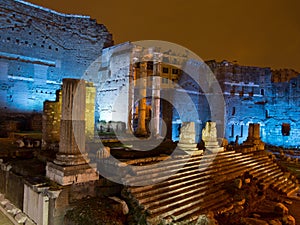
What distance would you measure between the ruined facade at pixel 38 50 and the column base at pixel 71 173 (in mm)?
16535

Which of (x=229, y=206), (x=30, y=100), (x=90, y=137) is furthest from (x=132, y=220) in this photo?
(x=30, y=100)

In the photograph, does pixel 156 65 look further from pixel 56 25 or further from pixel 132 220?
pixel 132 220

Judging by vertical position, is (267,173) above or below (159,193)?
below

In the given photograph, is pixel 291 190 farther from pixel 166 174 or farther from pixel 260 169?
pixel 166 174

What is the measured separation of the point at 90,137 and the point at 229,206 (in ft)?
24.7

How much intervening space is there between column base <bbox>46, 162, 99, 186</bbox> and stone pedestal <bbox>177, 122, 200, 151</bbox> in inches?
211

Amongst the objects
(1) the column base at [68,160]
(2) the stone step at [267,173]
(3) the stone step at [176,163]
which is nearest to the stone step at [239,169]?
(2) the stone step at [267,173]

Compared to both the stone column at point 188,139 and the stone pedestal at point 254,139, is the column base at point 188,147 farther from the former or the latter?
the stone pedestal at point 254,139

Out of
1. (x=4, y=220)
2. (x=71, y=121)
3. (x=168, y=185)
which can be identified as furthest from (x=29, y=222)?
(x=168, y=185)

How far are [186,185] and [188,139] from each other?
3.37 m

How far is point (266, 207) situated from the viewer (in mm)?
10000

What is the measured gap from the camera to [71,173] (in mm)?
→ 6824

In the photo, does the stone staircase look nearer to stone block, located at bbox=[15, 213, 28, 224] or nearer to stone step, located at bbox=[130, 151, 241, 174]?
stone step, located at bbox=[130, 151, 241, 174]

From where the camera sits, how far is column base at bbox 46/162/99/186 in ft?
22.1
